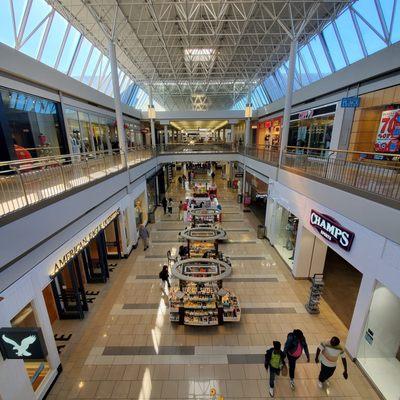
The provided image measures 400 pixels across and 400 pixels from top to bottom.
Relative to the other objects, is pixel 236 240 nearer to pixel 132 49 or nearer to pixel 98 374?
pixel 98 374

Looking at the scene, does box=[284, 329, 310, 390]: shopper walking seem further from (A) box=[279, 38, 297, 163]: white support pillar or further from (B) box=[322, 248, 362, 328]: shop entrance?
(A) box=[279, 38, 297, 163]: white support pillar

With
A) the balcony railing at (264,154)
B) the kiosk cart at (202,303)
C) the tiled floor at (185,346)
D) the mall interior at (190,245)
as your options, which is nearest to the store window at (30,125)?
the mall interior at (190,245)

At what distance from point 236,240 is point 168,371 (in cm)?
874

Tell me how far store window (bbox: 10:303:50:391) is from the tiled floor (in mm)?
459

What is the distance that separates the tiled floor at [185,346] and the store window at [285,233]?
4.22ft

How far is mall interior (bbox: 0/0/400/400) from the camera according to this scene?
17.4ft

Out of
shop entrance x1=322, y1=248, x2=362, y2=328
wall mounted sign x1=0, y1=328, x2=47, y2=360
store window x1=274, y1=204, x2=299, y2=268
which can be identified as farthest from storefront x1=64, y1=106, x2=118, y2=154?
shop entrance x1=322, y1=248, x2=362, y2=328

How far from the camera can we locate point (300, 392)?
555 cm

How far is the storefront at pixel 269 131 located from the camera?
72.5ft

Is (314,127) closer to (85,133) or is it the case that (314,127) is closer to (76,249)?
(85,133)

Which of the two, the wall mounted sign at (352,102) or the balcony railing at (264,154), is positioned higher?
the wall mounted sign at (352,102)

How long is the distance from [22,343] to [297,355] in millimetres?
5871

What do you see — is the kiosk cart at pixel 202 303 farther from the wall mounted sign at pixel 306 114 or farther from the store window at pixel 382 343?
Result: the wall mounted sign at pixel 306 114

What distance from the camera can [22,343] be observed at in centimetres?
402
